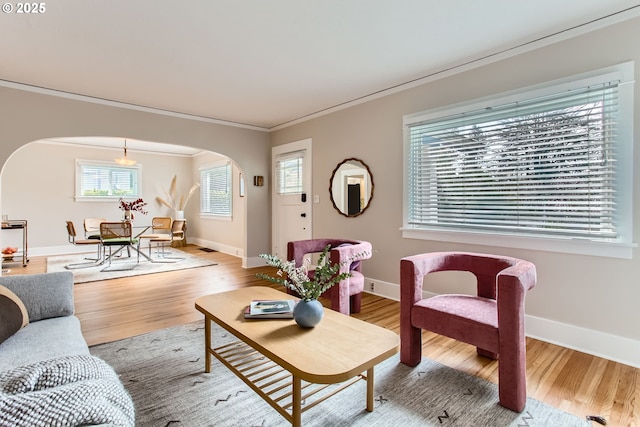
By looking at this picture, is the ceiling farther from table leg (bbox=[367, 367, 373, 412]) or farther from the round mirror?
table leg (bbox=[367, 367, 373, 412])

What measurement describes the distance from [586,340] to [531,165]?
4.54 ft

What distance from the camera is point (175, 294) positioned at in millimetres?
3926

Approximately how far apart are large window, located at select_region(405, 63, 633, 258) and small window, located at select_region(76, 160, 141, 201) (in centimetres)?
685

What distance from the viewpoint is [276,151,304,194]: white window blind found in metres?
5.00

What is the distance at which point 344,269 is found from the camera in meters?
2.91

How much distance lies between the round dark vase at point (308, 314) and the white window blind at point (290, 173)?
3.35 meters

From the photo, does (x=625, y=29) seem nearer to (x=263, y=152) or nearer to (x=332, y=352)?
(x=332, y=352)

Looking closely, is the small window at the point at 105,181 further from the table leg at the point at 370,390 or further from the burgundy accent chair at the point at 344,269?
the table leg at the point at 370,390

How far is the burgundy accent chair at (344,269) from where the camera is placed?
2.84m

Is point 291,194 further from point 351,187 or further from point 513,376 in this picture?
point 513,376

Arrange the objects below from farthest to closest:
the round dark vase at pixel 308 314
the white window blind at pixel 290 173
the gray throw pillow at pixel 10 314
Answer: the white window blind at pixel 290 173
the round dark vase at pixel 308 314
the gray throw pillow at pixel 10 314

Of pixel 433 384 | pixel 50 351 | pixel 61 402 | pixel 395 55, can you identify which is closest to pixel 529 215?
pixel 433 384

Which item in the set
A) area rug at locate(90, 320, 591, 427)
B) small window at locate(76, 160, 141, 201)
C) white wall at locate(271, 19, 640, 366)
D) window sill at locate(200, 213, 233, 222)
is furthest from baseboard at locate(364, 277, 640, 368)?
small window at locate(76, 160, 141, 201)

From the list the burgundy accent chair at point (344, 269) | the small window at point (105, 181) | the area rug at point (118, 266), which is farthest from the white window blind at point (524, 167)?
the small window at point (105, 181)
